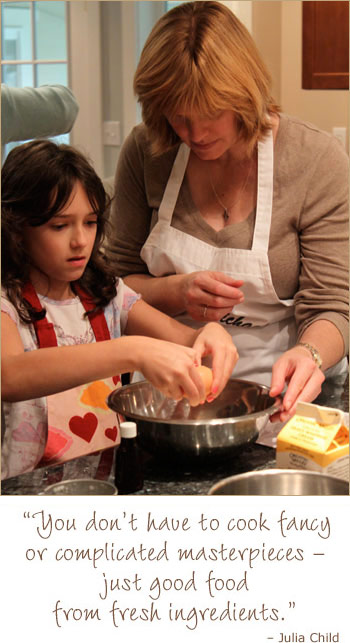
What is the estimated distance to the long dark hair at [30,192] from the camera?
1183 millimetres

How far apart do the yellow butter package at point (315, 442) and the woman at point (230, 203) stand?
271mm

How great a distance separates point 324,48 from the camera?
1484 mm

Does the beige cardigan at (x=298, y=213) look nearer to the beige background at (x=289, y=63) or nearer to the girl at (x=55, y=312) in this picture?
the girl at (x=55, y=312)

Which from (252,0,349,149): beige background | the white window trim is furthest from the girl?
(252,0,349,149): beige background

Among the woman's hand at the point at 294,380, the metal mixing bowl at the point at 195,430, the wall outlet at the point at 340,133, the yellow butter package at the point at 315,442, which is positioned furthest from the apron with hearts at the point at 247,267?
the wall outlet at the point at 340,133

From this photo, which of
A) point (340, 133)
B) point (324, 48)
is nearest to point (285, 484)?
point (324, 48)

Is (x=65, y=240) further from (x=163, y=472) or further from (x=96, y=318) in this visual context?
(x=163, y=472)

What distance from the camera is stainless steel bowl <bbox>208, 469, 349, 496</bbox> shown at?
829 mm

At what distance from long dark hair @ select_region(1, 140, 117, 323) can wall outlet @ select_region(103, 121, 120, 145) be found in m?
0.60
